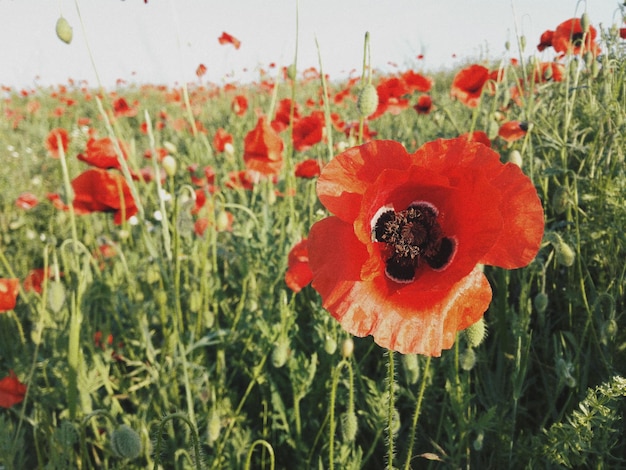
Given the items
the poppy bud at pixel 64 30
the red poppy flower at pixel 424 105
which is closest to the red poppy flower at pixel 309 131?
the red poppy flower at pixel 424 105

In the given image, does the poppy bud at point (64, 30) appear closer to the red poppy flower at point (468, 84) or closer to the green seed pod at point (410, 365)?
the green seed pod at point (410, 365)

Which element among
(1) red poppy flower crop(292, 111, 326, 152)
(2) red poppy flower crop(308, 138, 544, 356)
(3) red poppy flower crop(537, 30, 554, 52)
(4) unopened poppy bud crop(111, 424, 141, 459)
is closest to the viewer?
(2) red poppy flower crop(308, 138, 544, 356)

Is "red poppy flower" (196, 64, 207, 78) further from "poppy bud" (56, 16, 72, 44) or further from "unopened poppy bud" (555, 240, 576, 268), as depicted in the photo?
"unopened poppy bud" (555, 240, 576, 268)

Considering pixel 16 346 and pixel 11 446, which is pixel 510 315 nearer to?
pixel 11 446

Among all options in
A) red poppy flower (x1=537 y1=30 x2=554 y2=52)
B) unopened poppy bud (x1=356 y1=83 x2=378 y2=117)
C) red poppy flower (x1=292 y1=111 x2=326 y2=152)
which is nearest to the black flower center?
unopened poppy bud (x1=356 y1=83 x2=378 y2=117)

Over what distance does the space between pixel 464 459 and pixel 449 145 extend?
3.79ft

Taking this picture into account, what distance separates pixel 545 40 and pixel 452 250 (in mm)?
2866

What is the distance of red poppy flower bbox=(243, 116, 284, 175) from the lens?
7.77 feet

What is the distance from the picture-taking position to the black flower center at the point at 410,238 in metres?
0.93

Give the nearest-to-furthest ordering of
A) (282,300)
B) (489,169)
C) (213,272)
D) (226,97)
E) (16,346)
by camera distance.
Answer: (489,169) < (282,300) < (213,272) < (16,346) < (226,97)

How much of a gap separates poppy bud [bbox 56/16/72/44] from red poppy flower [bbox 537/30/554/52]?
277 centimetres

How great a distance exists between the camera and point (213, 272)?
2160mm

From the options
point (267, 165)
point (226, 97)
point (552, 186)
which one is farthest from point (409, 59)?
point (226, 97)

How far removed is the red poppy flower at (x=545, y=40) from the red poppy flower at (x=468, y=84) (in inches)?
22.3
